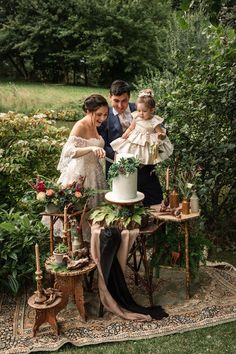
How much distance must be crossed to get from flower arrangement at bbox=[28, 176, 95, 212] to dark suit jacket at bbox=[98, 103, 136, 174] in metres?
0.70

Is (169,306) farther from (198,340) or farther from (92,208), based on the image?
(92,208)

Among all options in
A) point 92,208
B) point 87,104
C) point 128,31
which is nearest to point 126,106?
point 87,104

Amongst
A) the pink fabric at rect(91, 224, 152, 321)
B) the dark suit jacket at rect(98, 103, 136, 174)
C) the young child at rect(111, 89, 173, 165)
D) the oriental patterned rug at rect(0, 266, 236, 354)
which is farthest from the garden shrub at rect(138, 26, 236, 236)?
the pink fabric at rect(91, 224, 152, 321)

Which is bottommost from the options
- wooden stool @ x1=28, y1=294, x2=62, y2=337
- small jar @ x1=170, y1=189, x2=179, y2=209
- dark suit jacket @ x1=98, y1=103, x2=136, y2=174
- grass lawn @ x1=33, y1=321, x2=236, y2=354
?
grass lawn @ x1=33, y1=321, x2=236, y2=354

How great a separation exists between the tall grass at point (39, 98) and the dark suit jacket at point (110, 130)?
10077 mm

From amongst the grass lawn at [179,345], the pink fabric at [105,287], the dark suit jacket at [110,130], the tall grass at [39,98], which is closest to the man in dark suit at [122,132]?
the dark suit jacket at [110,130]

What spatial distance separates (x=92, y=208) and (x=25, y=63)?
82.4ft

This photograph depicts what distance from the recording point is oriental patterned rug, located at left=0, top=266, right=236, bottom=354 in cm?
390

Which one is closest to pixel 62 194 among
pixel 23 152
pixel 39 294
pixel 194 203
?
pixel 39 294

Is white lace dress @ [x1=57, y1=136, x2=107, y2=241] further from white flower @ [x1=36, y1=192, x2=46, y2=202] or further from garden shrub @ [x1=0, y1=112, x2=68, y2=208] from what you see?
garden shrub @ [x1=0, y1=112, x2=68, y2=208]

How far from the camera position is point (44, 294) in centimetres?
399

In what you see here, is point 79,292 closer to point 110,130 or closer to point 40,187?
point 40,187

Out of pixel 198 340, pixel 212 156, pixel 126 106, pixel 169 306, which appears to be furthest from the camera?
pixel 212 156

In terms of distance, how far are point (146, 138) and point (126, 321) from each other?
1889 mm
